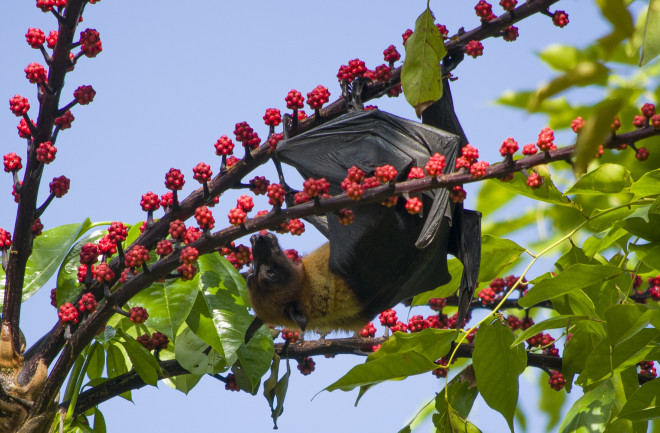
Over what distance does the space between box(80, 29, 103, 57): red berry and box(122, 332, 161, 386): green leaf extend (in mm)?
1737

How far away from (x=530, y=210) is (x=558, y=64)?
177cm

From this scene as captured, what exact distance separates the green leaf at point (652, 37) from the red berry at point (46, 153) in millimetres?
3452

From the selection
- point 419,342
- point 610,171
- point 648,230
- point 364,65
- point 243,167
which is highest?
point 364,65

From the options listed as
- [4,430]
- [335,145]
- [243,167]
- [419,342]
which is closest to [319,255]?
[335,145]

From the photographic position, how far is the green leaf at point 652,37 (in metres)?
1.46

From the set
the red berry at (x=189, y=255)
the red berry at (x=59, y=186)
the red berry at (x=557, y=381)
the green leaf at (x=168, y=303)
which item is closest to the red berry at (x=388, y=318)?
the red berry at (x=557, y=381)

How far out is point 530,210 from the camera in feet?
18.0

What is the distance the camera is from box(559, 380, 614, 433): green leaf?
372cm

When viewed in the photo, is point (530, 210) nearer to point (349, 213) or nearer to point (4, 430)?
point (349, 213)

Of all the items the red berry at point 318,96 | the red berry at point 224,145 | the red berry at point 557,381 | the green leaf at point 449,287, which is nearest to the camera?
the red berry at point 224,145

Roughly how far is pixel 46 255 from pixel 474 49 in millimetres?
2967

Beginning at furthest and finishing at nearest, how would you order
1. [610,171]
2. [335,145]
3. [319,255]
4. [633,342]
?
[319,255] < [335,145] < [610,171] < [633,342]

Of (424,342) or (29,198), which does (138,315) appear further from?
(424,342)

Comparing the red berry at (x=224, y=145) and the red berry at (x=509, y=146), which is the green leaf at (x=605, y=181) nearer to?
the red berry at (x=509, y=146)
